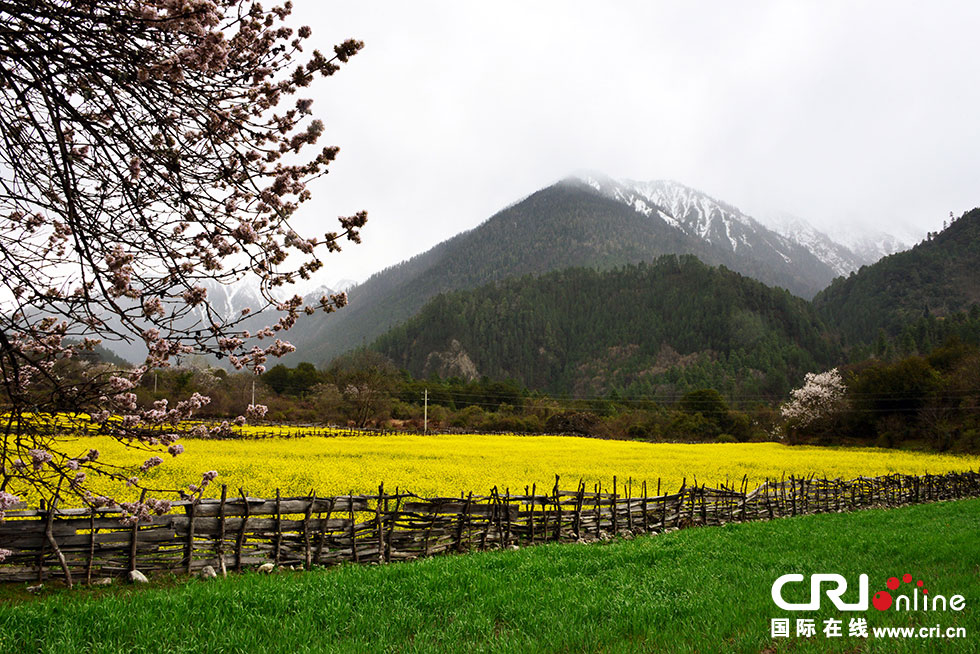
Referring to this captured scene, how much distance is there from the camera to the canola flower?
1970 cm

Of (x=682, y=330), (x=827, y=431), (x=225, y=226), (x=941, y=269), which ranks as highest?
(x=941, y=269)

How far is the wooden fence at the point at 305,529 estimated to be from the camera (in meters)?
7.87

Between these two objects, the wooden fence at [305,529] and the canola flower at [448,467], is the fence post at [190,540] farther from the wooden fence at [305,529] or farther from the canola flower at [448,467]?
the canola flower at [448,467]

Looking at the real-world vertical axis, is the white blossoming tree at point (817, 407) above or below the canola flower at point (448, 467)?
above

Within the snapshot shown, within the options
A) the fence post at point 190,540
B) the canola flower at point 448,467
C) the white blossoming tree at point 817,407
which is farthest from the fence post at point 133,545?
the white blossoming tree at point 817,407

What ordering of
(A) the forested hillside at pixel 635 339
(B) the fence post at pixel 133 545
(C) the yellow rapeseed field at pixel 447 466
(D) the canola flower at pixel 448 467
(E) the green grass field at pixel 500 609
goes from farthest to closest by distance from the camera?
1. (A) the forested hillside at pixel 635 339
2. (C) the yellow rapeseed field at pixel 447 466
3. (D) the canola flower at pixel 448 467
4. (B) the fence post at pixel 133 545
5. (E) the green grass field at pixel 500 609

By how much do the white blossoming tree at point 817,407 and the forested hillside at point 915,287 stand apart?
3801 inches

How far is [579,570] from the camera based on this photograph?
8.02m

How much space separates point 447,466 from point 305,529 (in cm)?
1733

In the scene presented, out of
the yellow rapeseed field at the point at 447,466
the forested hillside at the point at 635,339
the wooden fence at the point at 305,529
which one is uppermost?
the forested hillside at the point at 635,339

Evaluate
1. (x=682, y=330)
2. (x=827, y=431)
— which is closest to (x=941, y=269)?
(x=682, y=330)

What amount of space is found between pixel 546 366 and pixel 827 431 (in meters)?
130

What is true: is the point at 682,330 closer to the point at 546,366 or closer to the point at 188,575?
the point at 546,366

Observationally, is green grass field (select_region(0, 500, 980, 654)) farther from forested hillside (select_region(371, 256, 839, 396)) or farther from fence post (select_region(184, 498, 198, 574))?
forested hillside (select_region(371, 256, 839, 396))
